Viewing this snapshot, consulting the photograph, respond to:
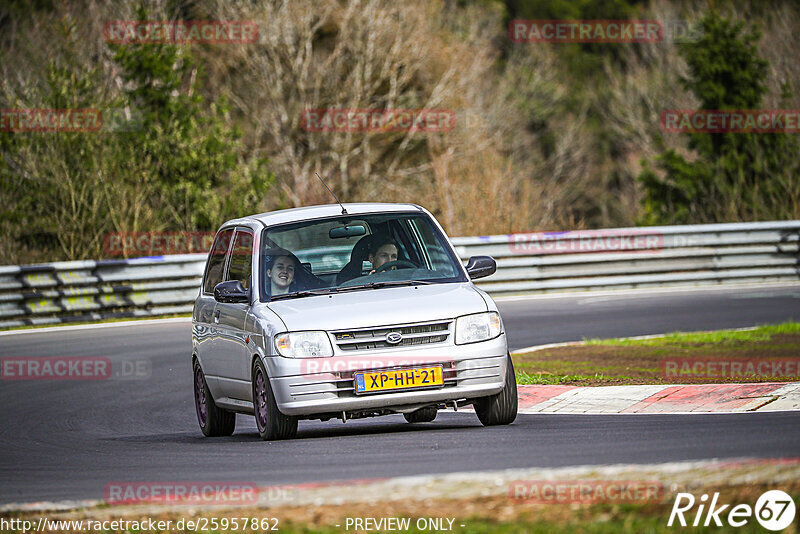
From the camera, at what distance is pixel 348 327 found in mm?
9000

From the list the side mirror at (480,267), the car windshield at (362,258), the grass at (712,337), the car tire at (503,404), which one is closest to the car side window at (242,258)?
the car windshield at (362,258)

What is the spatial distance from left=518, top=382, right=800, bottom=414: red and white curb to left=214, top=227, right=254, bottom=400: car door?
2584mm

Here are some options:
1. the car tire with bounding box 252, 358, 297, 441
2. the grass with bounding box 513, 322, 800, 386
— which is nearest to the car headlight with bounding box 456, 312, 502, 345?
the car tire with bounding box 252, 358, 297, 441

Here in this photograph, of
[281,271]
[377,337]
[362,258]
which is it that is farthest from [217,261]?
[377,337]

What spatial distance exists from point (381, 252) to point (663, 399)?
8.78 ft

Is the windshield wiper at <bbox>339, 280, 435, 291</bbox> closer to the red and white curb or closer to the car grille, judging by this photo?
the car grille

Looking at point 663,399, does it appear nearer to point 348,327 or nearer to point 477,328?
point 477,328

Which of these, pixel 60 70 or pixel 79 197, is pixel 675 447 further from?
pixel 60 70

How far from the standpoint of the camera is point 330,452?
8.34 metres

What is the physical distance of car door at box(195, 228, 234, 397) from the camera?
1079 cm

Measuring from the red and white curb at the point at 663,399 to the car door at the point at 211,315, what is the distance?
2697 millimetres

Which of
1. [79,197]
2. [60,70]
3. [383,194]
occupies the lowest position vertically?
[383,194]

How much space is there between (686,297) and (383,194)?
25.9m

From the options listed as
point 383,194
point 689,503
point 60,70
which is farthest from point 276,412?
point 383,194
